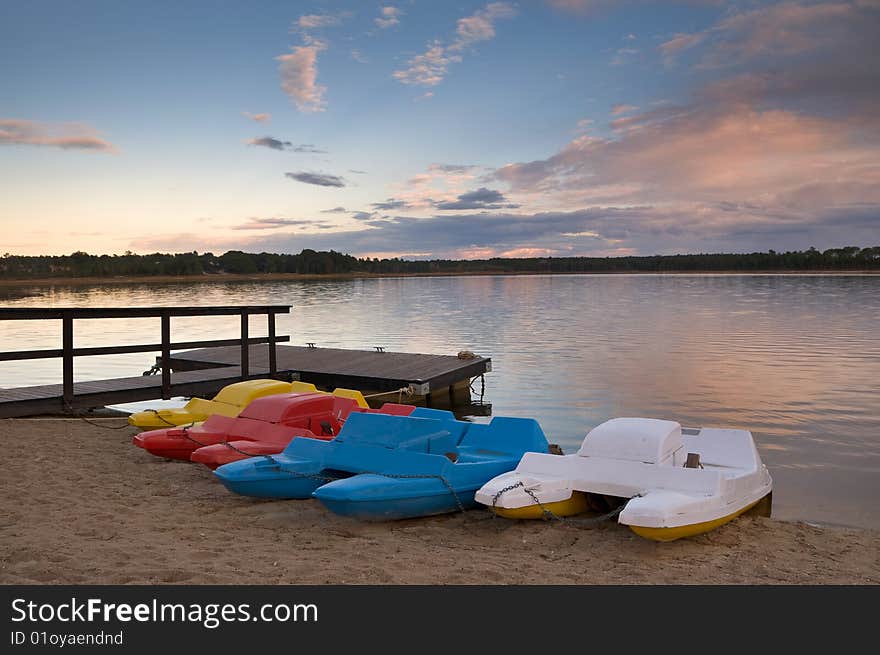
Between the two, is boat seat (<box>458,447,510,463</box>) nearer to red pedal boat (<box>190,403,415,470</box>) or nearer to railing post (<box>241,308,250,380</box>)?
red pedal boat (<box>190,403,415,470</box>)

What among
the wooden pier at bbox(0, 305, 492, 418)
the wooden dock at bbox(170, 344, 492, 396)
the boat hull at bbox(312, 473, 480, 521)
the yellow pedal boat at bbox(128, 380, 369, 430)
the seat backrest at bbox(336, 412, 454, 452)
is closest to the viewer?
the boat hull at bbox(312, 473, 480, 521)

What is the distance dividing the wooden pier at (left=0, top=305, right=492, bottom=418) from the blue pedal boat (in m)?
4.55

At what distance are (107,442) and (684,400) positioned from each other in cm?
1151

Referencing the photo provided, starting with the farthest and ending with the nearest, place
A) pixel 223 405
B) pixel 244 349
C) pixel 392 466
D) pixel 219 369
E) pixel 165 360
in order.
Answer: pixel 219 369
pixel 244 349
pixel 165 360
pixel 223 405
pixel 392 466

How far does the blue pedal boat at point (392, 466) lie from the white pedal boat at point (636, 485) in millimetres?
428

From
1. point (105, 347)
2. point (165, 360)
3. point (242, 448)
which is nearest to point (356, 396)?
point (242, 448)

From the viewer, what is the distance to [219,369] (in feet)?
43.4

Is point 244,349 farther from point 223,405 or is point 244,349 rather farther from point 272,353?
point 223,405

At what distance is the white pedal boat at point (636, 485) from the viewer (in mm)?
5086

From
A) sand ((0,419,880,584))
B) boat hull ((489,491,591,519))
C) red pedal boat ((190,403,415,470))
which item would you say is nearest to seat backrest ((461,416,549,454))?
boat hull ((489,491,591,519))

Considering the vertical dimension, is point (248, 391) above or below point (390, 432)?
above

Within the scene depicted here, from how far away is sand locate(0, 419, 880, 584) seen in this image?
13.6 ft

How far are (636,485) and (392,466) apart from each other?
2095 mm

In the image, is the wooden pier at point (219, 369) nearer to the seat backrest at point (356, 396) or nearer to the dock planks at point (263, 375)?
the dock planks at point (263, 375)
